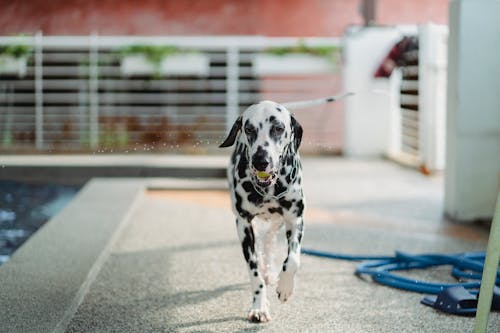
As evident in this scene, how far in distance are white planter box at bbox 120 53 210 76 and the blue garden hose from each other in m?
10.3

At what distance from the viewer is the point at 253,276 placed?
3793 mm

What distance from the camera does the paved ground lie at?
3.75 m

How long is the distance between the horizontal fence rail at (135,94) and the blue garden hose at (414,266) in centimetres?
1020

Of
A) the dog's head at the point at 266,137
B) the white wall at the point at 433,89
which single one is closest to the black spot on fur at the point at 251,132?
the dog's head at the point at 266,137

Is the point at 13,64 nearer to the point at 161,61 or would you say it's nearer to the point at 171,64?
the point at 161,61

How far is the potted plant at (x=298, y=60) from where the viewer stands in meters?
15.2

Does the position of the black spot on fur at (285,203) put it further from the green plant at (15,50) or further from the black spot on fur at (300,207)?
the green plant at (15,50)

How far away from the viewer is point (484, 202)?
703 centimetres

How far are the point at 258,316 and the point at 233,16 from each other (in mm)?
13867

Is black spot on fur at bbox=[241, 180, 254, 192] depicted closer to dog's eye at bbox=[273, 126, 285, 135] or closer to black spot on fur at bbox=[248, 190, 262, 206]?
black spot on fur at bbox=[248, 190, 262, 206]

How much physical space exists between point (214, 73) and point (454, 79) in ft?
30.5

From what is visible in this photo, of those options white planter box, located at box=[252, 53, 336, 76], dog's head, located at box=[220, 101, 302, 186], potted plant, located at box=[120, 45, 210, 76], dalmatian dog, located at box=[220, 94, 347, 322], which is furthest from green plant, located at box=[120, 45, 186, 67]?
dog's head, located at box=[220, 101, 302, 186]

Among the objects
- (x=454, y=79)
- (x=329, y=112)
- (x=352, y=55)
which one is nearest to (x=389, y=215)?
(x=454, y=79)

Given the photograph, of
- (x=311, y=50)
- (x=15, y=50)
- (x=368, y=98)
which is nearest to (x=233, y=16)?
(x=311, y=50)
